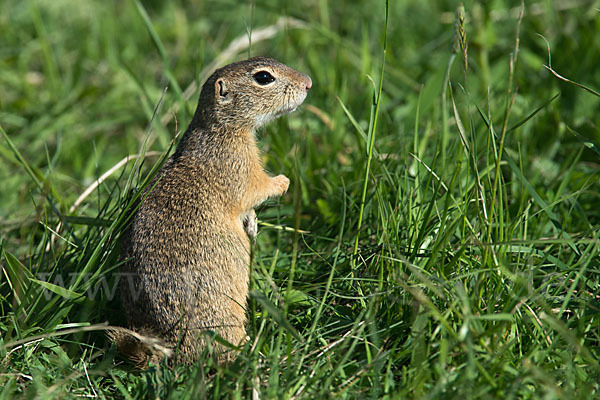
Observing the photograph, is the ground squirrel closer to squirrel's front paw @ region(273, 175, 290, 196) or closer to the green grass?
squirrel's front paw @ region(273, 175, 290, 196)

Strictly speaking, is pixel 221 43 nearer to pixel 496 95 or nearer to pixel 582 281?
pixel 496 95

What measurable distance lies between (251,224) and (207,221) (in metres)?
0.42

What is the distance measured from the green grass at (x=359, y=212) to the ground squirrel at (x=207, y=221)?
0.52ft

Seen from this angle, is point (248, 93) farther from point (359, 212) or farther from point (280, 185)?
point (359, 212)

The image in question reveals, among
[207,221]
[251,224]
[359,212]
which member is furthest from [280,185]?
[207,221]

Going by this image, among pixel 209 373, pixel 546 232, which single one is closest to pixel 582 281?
pixel 546 232

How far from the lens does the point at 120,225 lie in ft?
11.6

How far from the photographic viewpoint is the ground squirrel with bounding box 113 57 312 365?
3.20 metres

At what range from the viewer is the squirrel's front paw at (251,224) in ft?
12.4

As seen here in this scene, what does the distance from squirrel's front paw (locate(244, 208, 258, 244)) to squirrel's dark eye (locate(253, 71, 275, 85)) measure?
81cm

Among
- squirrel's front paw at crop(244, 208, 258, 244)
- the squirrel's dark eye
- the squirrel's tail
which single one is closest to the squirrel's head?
the squirrel's dark eye

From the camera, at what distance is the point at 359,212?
3781 millimetres

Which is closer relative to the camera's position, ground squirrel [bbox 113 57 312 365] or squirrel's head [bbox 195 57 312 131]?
ground squirrel [bbox 113 57 312 365]

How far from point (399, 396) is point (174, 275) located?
1.31m
